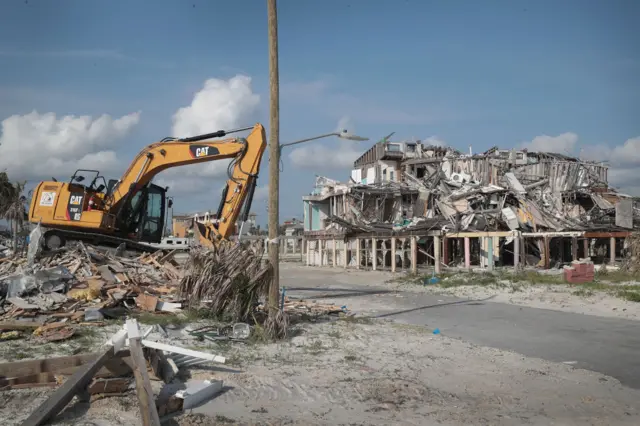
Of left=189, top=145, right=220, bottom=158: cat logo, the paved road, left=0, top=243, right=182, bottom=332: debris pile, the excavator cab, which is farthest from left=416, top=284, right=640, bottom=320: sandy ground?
left=0, top=243, right=182, bottom=332: debris pile

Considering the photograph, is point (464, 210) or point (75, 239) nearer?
point (75, 239)

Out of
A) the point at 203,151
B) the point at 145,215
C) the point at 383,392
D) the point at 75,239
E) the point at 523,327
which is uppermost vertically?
the point at 203,151

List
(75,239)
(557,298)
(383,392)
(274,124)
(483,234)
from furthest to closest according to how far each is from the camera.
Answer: (483,234) → (557,298) → (75,239) → (274,124) → (383,392)

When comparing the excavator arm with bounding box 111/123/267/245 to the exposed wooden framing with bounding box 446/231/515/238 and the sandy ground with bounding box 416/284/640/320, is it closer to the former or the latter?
the sandy ground with bounding box 416/284/640/320

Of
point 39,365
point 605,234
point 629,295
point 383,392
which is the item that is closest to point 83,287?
point 39,365

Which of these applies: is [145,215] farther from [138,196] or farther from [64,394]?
[64,394]

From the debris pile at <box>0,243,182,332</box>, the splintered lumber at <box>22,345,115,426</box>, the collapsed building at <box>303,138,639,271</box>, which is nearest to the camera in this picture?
the splintered lumber at <box>22,345,115,426</box>

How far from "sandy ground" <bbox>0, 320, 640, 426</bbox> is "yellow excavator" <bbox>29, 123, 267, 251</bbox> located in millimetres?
7057

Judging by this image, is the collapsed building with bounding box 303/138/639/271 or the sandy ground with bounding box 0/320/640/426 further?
the collapsed building with bounding box 303/138/639/271

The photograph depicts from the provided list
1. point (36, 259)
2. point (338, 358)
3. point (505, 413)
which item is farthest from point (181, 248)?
point (505, 413)

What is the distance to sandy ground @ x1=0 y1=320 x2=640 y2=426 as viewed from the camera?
6.34 m

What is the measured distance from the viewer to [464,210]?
3384 centimetres

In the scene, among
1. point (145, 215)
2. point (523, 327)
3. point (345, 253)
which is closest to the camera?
point (523, 327)

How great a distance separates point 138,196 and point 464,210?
21.1 metres
